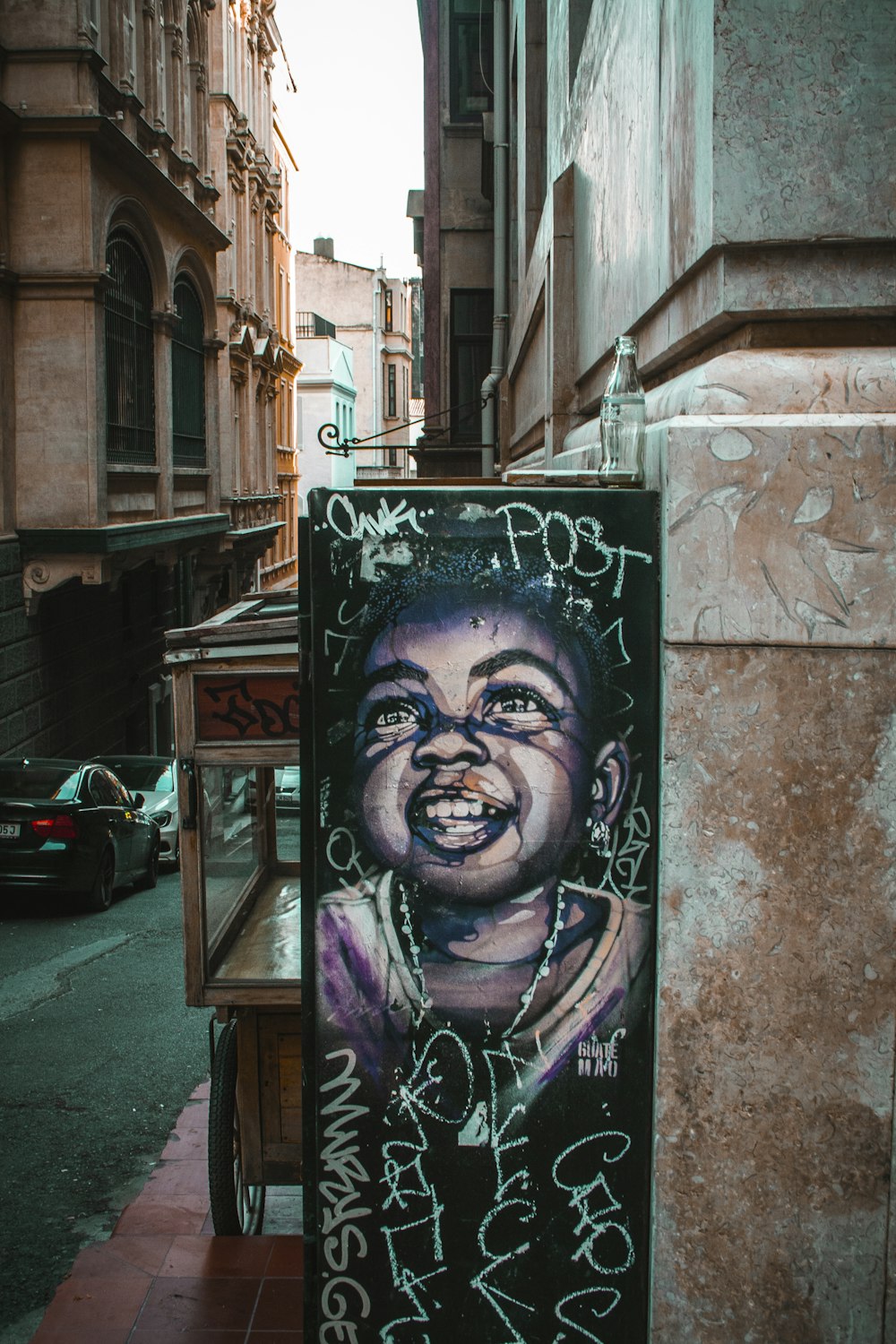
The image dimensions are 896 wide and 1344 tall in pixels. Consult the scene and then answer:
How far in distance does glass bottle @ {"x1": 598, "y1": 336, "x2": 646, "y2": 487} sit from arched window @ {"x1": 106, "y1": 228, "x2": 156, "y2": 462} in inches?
599

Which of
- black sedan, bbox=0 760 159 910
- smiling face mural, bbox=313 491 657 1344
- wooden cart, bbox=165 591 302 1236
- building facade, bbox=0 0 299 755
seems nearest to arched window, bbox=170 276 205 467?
building facade, bbox=0 0 299 755

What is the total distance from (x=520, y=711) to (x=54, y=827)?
438 inches

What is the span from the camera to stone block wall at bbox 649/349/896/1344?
3162 millimetres

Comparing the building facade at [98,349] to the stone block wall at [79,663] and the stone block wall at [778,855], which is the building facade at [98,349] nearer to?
the stone block wall at [79,663]

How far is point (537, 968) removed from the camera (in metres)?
3.50

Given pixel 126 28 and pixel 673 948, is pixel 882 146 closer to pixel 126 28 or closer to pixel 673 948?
pixel 673 948

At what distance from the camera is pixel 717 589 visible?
3.23 m

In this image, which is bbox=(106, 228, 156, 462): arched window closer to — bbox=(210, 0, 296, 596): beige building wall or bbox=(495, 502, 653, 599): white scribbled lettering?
bbox=(210, 0, 296, 596): beige building wall

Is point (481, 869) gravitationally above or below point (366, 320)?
below

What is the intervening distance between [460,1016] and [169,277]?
65.0ft

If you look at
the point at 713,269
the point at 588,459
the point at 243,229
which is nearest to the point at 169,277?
the point at 243,229

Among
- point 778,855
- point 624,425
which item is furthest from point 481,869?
point 624,425

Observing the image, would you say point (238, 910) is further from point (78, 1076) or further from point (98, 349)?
point (98, 349)

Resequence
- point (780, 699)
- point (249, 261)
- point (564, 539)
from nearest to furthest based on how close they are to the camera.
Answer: point (780, 699)
point (564, 539)
point (249, 261)
